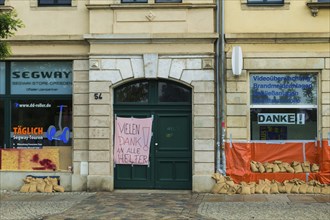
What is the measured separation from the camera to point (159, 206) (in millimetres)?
10930

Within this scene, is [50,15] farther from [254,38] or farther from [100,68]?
[254,38]

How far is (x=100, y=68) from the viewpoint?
42.9ft

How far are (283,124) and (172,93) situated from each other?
2987mm

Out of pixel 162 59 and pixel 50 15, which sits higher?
pixel 50 15

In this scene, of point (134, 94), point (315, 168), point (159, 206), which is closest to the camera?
point (159, 206)

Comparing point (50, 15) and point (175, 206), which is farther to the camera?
point (50, 15)

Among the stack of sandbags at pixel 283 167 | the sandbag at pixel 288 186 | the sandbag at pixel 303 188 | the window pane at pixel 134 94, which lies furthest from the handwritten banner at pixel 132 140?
the sandbag at pixel 303 188

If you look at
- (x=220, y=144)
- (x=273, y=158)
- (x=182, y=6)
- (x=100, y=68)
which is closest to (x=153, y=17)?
(x=182, y=6)

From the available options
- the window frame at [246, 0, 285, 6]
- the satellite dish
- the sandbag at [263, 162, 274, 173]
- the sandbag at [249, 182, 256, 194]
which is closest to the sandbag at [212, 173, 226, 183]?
the sandbag at [249, 182, 256, 194]

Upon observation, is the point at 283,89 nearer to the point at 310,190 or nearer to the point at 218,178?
the point at 310,190

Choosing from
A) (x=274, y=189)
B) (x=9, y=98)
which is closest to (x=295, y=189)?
(x=274, y=189)

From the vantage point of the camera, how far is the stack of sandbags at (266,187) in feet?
41.2

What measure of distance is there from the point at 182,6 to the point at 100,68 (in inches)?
104

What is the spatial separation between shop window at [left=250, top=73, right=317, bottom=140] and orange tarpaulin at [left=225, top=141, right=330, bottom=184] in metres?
0.23
